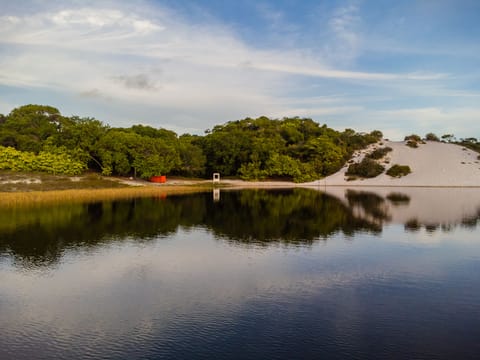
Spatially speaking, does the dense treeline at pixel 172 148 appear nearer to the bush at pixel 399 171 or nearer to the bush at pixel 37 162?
the bush at pixel 37 162

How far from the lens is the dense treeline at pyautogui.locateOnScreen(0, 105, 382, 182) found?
7500cm

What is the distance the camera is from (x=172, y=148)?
8150 cm

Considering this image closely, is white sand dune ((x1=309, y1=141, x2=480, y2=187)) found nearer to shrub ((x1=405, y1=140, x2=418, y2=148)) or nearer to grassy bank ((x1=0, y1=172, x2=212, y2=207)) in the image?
shrub ((x1=405, y1=140, x2=418, y2=148))

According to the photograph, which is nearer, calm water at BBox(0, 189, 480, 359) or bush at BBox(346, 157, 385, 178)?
calm water at BBox(0, 189, 480, 359)

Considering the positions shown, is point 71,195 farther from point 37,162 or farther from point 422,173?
point 422,173

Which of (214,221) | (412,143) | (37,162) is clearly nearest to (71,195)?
(37,162)

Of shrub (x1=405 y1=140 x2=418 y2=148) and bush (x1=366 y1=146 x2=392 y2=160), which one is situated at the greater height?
shrub (x1=405 y1=140 x2=418 y2=148)

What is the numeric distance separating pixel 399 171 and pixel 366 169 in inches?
262

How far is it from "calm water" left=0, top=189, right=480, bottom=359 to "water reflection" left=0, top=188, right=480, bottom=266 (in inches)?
8.9

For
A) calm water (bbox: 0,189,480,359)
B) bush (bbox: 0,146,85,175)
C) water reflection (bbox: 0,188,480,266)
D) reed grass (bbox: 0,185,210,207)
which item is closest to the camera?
calm water (bbox: 0,189,480,359)

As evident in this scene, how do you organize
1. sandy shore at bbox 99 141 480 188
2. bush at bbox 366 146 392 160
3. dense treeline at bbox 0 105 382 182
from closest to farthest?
dense treeline at bbox 0 105 382 182
sandy shore at bbox 99 141 480 188
bush at bbox 366 146 392 160

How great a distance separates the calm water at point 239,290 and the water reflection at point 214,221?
225 millimetres

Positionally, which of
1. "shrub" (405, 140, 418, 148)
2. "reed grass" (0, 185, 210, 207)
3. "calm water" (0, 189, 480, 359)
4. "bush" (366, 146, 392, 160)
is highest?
"shrub" (405, 140, 418, 148)

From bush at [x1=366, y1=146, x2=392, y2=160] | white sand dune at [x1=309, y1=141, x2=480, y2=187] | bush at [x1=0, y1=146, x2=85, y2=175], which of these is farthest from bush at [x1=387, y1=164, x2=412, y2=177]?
bush at [x1=0, y1=146, x2=85, y2=175]
